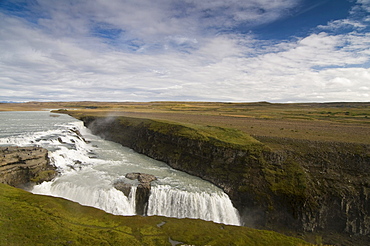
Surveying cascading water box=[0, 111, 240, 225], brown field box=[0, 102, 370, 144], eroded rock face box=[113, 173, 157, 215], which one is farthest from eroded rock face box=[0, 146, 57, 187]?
brown field box=[0, 102, 370, 144]

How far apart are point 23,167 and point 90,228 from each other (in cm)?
1623

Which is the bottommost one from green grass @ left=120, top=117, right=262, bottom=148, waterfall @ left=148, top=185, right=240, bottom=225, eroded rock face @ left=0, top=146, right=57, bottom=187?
waterfall @ left=148, top=185, right=240, bottom=225

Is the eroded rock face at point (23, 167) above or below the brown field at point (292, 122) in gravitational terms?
below

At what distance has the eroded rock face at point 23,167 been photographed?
85.3 ft

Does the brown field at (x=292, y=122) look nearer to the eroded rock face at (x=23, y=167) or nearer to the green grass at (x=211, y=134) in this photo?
the green grass at (x=211, y=134)

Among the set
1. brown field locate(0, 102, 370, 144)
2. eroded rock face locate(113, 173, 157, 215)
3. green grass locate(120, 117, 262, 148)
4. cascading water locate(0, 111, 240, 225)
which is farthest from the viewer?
→ brown field locate(0, 102, 370, 144)

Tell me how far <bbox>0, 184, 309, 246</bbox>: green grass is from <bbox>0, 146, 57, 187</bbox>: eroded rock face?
13.3ft

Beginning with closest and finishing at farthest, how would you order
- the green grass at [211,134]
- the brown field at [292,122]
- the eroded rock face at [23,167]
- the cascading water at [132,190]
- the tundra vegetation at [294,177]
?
1. the cascading water at [132,190]
2. the tundra vegetation at [294,177]
3. the eroded rock face at [23,167]
4. the green grass at [211,134]
5. the brown field at [292,122]

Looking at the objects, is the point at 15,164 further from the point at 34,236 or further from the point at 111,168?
the point at 34,236

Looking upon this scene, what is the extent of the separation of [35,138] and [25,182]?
19.5 meters

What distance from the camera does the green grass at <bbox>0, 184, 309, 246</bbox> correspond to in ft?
52.4

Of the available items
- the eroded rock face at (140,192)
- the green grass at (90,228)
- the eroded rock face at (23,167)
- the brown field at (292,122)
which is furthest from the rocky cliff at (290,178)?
the eroded rock face at (23,167)

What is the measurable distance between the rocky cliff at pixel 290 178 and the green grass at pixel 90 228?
248 inches

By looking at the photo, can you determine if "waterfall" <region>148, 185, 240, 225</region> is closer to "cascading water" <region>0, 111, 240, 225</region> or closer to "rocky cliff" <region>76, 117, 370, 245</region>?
"cascading water" <region>0, 111, 240, 225</region>
